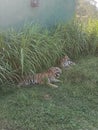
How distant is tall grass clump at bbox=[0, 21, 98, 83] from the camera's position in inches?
196

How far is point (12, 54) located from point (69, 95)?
1.11 m

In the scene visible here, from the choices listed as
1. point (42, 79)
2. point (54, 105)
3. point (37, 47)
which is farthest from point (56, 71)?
point (54, 105)

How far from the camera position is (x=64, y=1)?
736cm

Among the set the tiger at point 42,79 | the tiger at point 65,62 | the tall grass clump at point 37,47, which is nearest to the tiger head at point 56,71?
the tiger at point 42,79

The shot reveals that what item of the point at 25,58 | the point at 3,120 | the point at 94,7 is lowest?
the point at 3,120

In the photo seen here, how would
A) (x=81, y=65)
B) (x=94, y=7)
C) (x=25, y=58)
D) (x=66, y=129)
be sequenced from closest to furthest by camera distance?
(x=66, y=129) < (x=25, y=58) < (x=81, y=65) < (x=94, y=7)

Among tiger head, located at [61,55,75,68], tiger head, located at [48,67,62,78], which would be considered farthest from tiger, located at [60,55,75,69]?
tiger head, located at [48,67,62,78]

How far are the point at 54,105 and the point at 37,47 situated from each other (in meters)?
1.39

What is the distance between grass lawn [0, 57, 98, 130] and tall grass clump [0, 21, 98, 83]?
0.32m

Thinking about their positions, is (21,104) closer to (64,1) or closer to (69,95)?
(69,95)

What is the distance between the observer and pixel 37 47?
540cm

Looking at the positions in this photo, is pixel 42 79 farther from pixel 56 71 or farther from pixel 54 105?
pixel 54 105

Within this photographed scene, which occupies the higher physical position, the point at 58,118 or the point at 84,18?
the point at 84,18

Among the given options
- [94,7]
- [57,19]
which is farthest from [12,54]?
[94,7]
